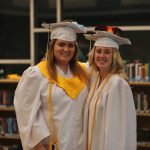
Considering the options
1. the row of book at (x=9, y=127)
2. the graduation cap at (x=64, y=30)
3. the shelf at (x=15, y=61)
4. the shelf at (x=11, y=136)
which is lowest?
the shelf at (x=11, y=136)

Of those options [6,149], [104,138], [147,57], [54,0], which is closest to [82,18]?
[54,0]

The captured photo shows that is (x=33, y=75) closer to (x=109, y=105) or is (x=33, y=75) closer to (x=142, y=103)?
(x=109, y=105)

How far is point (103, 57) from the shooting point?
2.80m

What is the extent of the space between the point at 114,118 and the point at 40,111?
0.58 meters

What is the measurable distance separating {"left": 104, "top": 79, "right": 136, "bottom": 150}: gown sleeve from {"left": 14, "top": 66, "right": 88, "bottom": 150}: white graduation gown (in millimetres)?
280

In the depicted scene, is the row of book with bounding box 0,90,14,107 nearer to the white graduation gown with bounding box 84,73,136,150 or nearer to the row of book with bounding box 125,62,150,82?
the row of book with bounding box 125,62,150,82

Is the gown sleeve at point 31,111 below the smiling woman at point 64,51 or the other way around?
below

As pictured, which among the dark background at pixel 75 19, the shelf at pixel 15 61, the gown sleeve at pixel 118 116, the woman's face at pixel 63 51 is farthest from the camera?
the shelf at pixel 15 61

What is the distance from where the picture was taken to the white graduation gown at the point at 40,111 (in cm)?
273

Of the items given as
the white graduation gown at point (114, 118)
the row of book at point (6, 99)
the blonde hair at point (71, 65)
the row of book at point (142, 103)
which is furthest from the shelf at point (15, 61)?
the white graduation gown at point (114, 118)

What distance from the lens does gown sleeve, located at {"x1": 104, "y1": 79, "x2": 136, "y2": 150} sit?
269 centimetres

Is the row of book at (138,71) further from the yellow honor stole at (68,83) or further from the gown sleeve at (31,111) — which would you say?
the gown sleeve at (31,111)

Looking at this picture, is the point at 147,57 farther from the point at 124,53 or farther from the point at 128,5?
the point at 128,5

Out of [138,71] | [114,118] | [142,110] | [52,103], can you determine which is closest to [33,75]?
[52,103]
